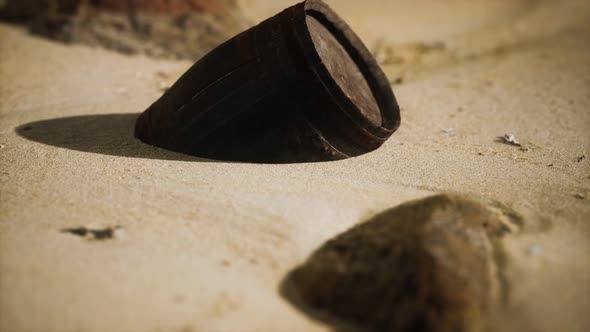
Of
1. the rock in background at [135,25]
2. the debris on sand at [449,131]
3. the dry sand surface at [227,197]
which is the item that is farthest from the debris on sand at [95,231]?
the rock in background at [135,25]

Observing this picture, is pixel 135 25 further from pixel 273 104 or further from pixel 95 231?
pixel 95 231

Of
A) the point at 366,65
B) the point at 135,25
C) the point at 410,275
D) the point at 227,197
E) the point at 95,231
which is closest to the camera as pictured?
the point at 410,275

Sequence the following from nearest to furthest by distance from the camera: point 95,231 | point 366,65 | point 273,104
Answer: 1. point 95,231
2. point 273,104
3. point 366,65

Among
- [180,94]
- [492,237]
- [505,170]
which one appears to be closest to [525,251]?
[492,237]

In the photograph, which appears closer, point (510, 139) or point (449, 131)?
point (510, 139)

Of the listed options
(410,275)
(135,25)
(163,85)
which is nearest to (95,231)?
(410,275)

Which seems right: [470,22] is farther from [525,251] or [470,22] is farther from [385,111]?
[525,251]
